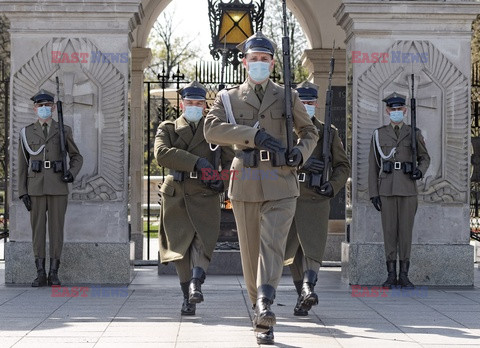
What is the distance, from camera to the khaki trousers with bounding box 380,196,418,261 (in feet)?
36.6

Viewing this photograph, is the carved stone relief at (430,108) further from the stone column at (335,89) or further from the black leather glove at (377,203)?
the stone column at (335,89)

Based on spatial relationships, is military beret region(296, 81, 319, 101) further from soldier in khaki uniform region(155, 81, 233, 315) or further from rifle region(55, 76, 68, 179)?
rifle region(55, 76, 68, 179)

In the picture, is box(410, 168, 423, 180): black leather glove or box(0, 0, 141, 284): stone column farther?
box(0, 0, 141, 284): stone column

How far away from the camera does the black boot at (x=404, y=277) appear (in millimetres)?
11055

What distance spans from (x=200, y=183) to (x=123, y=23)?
317cm

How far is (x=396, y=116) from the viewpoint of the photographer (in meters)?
11.3

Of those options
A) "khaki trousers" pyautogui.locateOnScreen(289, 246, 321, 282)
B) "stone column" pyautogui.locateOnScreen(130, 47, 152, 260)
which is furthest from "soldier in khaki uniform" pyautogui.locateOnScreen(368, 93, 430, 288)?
"stone column" pyautogui.locateOnScreen(130, 47, 152, 260)

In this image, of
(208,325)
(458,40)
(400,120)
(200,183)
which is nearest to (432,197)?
(400,120)

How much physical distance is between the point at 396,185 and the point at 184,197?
289 cm

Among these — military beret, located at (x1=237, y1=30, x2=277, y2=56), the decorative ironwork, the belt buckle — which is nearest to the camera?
the belt buckle

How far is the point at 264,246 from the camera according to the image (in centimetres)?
743

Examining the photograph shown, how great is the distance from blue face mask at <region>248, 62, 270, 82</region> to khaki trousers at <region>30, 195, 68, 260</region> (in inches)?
160

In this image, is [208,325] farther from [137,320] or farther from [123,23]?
[123,23]

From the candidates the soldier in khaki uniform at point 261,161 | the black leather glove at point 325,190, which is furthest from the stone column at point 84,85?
the soldier in khaki uniform at point 261,161
